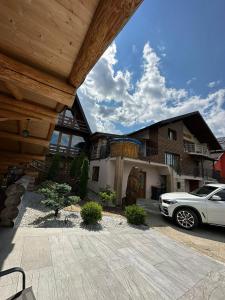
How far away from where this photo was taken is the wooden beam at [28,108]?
219 centimetres

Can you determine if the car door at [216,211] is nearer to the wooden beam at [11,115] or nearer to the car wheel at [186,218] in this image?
the car wheel at [186,218]

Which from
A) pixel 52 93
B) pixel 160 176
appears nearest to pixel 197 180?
pixel 160 176

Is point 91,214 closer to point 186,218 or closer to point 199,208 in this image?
Result: point 186,218

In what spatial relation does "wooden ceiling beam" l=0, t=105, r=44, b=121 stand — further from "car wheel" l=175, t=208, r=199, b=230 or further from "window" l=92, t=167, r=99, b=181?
"window" l=92, t=167, r=99, b=181

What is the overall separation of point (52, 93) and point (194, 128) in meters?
18.7

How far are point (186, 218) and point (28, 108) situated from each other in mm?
6407

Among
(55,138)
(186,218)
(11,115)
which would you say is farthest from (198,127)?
(11,115)

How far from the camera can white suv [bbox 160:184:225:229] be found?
5.41 m

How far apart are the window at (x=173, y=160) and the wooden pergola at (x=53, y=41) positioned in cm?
1389

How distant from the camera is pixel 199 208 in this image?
5586 millimetres

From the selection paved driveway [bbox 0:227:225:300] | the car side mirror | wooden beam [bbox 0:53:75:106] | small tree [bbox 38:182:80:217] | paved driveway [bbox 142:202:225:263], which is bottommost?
paved driveway [bbox 142:202:225:263]

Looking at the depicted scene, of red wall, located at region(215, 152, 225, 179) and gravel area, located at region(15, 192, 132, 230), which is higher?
red wall, located at region(215, 152, 225, 179)

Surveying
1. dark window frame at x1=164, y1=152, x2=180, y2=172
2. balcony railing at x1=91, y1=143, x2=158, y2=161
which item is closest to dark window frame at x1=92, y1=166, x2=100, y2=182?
balcony railing at x1=91, y1=143, x2=158, y2=161

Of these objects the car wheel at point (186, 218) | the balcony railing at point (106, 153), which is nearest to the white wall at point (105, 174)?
the balcony railing at point (106, 153)
